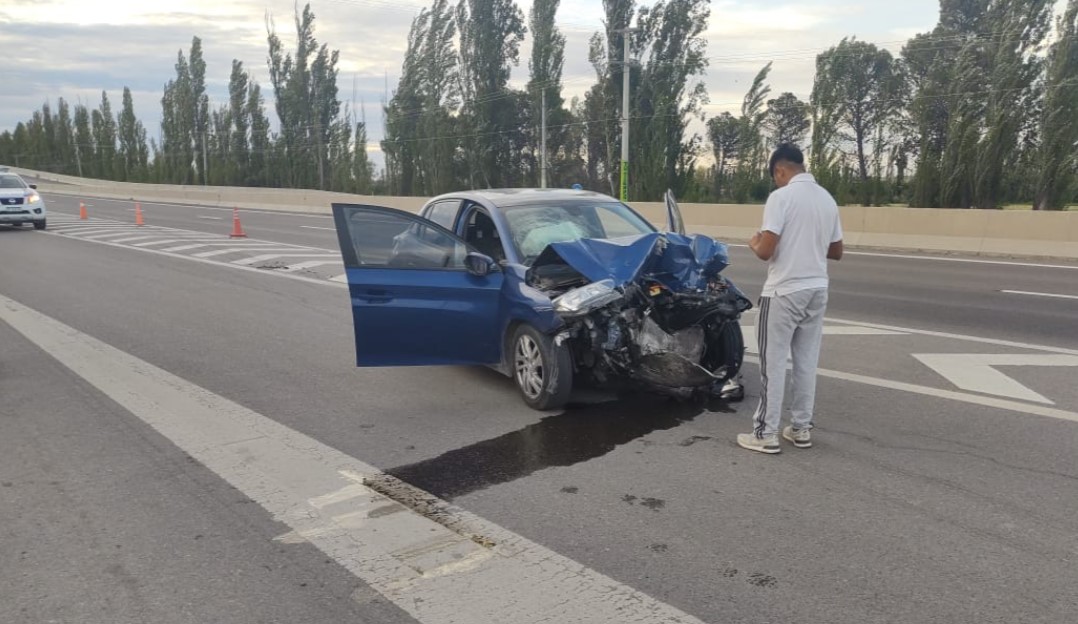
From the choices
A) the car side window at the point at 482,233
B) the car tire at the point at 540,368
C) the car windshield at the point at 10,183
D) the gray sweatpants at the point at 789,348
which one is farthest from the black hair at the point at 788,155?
the car windshield at the point at 10,183

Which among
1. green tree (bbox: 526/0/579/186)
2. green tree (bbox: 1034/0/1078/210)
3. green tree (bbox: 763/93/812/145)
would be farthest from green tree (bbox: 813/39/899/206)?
green tree (bbox: 526/0/579/186)

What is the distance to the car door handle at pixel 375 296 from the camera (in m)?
5.92

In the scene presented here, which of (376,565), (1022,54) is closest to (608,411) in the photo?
(376,565)

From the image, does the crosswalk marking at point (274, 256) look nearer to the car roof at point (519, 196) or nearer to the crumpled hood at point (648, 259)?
the car roof at point (519, 196)

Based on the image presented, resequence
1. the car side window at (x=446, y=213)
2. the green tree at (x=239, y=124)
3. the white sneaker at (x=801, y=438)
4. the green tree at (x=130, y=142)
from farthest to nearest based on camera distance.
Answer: the green tree at (x=130, y=142), the green tree at (x=239, y=124), the car side window at (x=446, y=213), the white sneaker at (x=801, y=438)

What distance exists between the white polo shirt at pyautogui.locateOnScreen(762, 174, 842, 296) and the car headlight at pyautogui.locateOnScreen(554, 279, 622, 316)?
1.13 meters

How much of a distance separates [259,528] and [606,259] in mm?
2881

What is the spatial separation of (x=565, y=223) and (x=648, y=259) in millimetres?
1196

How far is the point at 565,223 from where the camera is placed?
674cm

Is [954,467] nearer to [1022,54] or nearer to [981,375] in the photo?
[981,375]

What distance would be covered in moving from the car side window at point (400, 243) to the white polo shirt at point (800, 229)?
2324 millimetres

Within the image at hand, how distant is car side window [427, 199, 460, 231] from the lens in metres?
7.15

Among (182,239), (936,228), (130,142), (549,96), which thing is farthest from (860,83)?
(130,142)

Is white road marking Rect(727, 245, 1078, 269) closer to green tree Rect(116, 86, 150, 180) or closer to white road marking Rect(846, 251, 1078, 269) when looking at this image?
white road marking Rect(846, 251, 1078, 269)
